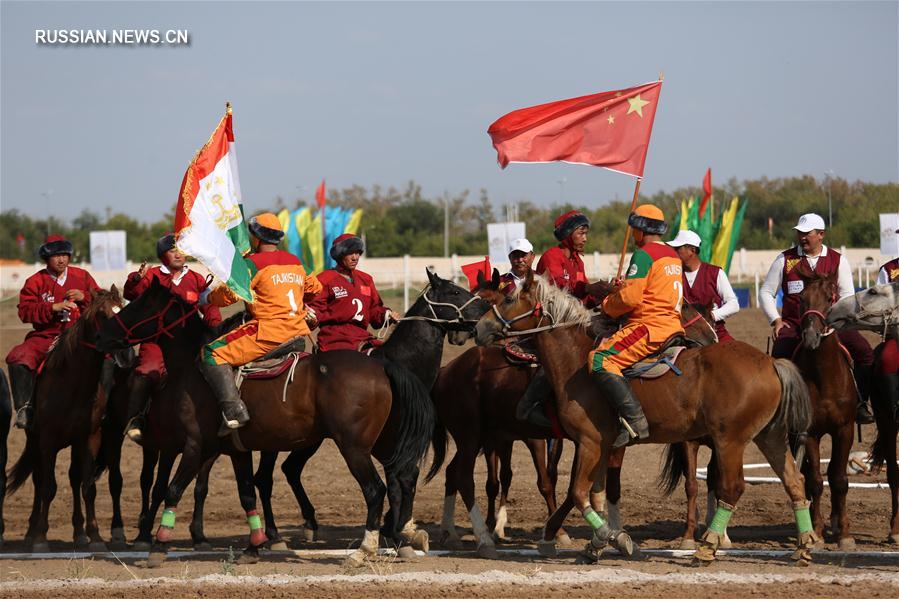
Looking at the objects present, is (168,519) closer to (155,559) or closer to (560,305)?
(155,559)

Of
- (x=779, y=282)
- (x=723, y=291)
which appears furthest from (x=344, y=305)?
(x=779, y=282)

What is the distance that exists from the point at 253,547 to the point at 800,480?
4826mm

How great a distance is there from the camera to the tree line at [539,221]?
160ft

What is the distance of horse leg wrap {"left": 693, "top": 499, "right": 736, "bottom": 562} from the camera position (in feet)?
29.6

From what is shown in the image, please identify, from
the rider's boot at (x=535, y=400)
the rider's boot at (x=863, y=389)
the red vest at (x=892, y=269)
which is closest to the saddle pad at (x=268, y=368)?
the rider's boot at (x=535, y=400)

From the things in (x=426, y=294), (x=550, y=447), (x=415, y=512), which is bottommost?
(x=415, y=512)

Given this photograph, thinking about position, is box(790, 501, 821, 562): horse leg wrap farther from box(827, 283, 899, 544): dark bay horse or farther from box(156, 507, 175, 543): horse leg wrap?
box(156, 507, 175, 543): horse leg wrap

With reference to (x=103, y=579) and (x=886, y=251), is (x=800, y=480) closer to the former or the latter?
(x=103, y=579)

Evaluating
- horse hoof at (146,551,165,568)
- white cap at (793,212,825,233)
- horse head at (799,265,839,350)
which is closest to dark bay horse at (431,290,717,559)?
horse head at (799,265,839,350)

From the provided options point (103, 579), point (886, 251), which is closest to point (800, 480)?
point (103, 579)

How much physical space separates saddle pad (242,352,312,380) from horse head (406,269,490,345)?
1.43 metres

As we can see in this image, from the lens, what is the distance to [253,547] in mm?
10094

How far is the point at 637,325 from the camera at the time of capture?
30.6 feet

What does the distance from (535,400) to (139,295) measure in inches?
157
